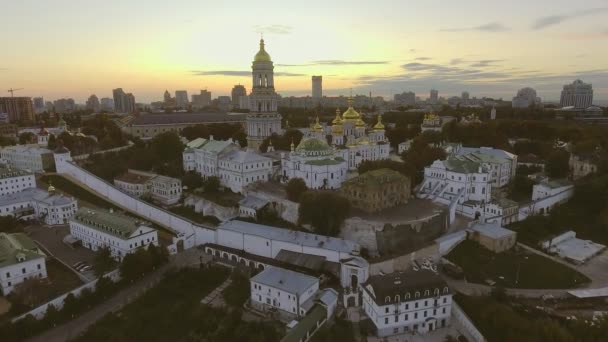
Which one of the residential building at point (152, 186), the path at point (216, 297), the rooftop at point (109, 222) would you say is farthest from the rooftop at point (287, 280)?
the residential building at point (152, 186)

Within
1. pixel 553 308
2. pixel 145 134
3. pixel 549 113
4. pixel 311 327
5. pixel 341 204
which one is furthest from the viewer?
pixel 549 113

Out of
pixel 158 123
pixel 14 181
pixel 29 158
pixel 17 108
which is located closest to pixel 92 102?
pixel 17 108

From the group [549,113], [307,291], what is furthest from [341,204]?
[549,113]

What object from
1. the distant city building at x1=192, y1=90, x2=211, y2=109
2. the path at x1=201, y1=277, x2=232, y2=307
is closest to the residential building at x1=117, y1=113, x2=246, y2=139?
the path at x1=201, y1=277, x2=232, y2=307

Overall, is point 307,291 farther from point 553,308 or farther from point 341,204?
point 553,308

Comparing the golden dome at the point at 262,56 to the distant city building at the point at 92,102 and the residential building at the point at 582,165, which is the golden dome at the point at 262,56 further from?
the distant city building at the point at 92,102

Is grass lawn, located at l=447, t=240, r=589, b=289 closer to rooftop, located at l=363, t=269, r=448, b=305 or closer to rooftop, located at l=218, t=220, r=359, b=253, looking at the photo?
rooftop, located at l=363, t=269, r=448, b=305
